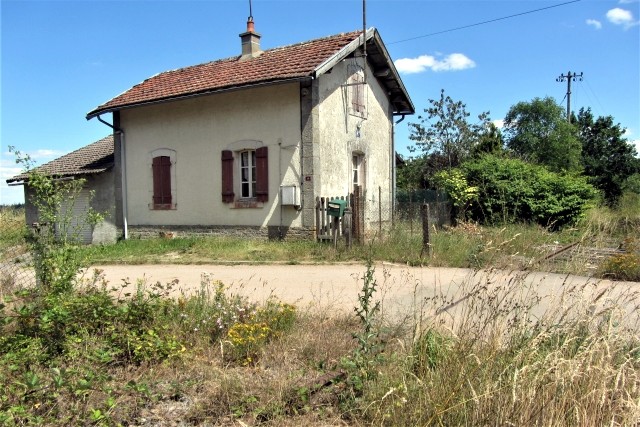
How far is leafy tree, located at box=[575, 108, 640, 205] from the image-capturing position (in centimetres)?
3216

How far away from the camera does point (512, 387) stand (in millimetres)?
2490

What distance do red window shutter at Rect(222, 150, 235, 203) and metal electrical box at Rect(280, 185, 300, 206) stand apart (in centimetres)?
187

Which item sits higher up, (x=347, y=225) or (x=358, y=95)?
(x=358, y=95)

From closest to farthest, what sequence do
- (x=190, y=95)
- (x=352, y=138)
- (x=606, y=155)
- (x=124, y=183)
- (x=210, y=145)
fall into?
→ (x=190, y=95) → (x=210, y=145) → (x=352, y=138) → (x=124, y=183) → (x=606, y=155)

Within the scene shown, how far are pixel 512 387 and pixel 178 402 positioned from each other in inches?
86.5

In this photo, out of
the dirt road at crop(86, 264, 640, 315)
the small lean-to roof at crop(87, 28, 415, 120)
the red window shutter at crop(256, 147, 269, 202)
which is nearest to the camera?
the dirt road at crop(86, 264, 640, 315)

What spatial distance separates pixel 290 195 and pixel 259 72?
3644mm

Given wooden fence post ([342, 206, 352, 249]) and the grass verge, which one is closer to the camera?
the grass verge

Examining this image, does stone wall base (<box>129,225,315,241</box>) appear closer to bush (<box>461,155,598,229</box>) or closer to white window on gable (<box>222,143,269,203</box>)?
white window on gable (<box>222,143,269,203</box>)

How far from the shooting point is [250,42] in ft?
49.0

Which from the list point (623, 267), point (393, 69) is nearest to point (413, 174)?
point (393, 69)

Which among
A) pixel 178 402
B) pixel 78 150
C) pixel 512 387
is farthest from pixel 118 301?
pixel 78 150

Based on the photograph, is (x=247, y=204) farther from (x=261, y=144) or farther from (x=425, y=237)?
(x=425, y=237)

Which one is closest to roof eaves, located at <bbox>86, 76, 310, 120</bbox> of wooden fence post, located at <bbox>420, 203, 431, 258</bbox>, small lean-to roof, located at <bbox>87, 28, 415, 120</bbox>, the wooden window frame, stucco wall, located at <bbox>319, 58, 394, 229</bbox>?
small lean-to roof, located at <bbox>87, 28, 415, 120</bbox>
